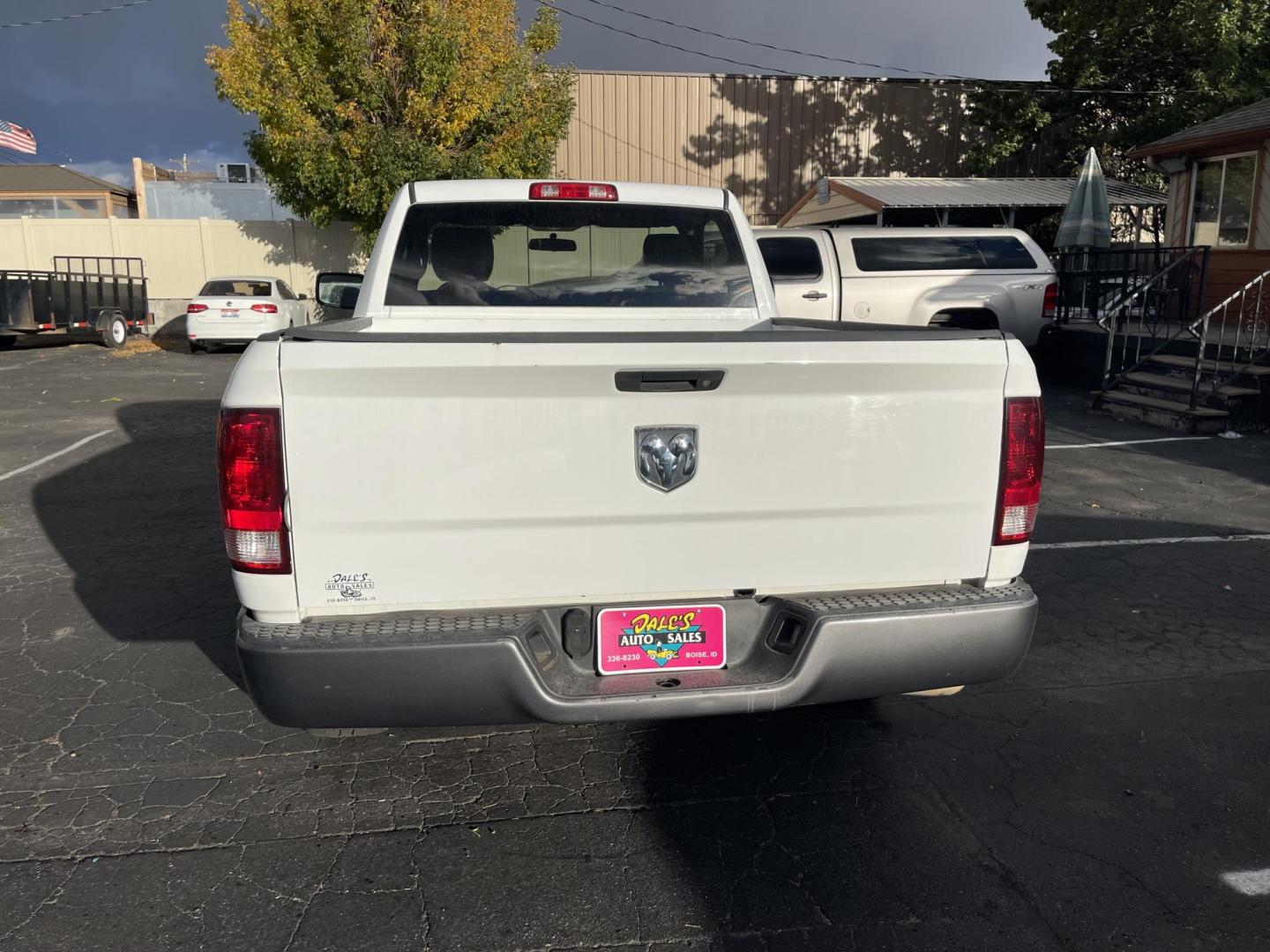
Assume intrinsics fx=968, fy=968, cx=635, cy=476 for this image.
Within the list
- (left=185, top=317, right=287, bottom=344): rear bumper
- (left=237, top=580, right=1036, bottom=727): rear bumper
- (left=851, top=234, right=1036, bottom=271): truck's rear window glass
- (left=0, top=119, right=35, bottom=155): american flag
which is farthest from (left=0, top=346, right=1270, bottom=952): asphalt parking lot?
(left=0, top=119, right=35, bottom=155): american flag

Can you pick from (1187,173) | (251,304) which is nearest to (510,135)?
(251,304)

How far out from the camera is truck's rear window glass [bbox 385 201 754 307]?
4.31 metres

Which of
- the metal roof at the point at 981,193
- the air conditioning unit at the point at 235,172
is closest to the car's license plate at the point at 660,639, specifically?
the metal roof at the point at 981,193

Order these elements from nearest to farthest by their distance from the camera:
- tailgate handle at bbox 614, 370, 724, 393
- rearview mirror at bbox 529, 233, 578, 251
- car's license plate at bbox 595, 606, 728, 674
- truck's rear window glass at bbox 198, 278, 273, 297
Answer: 1. tailgate handle at bbox 614, 370, 724, 393
2. car's license plate at bbox 595, 606, 728, 674
3. rearview mirror at bbox 529, 233, 578, 251
4. truck's rear window glass at bbox 198, 278, 273, 297

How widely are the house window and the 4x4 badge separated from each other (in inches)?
630

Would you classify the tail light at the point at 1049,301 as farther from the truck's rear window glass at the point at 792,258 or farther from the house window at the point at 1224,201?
the house window at the point at 1224,201

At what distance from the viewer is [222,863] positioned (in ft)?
9.41

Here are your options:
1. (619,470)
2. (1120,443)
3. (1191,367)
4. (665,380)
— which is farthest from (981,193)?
(619,470)

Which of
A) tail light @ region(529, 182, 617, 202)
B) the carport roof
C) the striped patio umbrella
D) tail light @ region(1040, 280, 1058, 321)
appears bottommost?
tail light @ region(1040, 280, 1058, 321)

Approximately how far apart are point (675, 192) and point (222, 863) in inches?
133

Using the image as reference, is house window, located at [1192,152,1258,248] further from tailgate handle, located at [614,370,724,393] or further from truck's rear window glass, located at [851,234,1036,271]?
tailgate handle, located at [614,370,724,393]

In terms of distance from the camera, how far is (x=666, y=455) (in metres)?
2.70

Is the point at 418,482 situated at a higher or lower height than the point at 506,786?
higher

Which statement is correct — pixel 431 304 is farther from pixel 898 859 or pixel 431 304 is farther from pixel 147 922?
pixel 898 859
